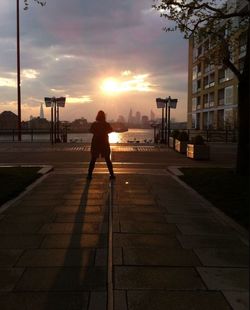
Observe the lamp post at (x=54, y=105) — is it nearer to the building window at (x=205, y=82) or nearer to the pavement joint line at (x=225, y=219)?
the pavement joint line at (x=225, y=219)

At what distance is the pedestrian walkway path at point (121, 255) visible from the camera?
4.74 meters

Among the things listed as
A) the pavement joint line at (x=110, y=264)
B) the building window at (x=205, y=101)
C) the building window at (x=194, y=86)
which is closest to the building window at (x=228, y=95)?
the building window at (x=205, y=101)

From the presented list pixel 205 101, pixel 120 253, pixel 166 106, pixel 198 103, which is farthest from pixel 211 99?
pixel 120 253

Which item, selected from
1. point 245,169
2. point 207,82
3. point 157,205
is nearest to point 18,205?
point 157,205

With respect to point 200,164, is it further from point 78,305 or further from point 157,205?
point 78,305

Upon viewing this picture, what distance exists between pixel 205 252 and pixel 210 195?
441 cm

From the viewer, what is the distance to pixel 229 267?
5695mm

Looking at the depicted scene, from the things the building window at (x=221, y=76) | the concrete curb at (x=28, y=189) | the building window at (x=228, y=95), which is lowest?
the concrete curb at (x=28, y=189)

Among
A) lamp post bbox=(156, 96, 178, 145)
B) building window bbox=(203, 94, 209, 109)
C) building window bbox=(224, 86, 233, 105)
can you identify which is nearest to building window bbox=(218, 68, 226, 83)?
building window bbox=(224, 86, 233, 105)

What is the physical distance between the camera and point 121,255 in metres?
6.09

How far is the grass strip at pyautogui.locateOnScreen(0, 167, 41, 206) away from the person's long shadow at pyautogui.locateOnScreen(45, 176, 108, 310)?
2513 millimetres

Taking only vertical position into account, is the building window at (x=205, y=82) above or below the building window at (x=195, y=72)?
below

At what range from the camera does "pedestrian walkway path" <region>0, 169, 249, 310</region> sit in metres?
4.74

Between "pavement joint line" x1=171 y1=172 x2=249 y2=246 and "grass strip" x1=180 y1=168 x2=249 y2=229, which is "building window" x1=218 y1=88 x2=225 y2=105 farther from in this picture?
"pavement joint line" x1=171 y1=172 x2=249 y2=246
